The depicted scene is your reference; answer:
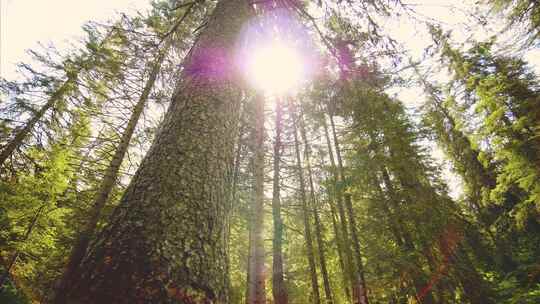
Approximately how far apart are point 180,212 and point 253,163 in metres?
8.46

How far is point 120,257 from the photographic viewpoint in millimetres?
1002

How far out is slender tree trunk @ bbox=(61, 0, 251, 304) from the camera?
0.95 meters

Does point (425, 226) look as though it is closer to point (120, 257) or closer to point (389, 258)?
point (389, 258)

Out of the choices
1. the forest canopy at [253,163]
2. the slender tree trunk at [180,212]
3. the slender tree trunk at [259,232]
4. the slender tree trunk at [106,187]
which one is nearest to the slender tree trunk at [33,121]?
the forest canopy at [253,163]

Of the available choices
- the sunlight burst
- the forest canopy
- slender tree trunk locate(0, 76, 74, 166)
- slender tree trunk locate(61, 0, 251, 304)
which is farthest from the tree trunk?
slender tree trunk locate(0, 76, 74, 166)

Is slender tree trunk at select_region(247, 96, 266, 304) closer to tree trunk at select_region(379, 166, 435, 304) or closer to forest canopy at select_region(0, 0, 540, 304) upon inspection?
forest canopy at select_region(0, 0, 540, 304)

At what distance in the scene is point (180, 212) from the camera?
1.25 m

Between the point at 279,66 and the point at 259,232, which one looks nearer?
the point at 259,232

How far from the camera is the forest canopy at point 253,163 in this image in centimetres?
125

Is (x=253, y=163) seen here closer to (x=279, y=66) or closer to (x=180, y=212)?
(x=279, y=66)

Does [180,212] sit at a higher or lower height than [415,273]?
lower

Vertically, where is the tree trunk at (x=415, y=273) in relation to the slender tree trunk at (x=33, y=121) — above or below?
below

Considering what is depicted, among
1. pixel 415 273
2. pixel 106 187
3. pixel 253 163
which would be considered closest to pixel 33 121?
pixel 106 187

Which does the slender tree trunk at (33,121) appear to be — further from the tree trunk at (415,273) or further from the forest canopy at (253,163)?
the tree trunk at (415,273)
